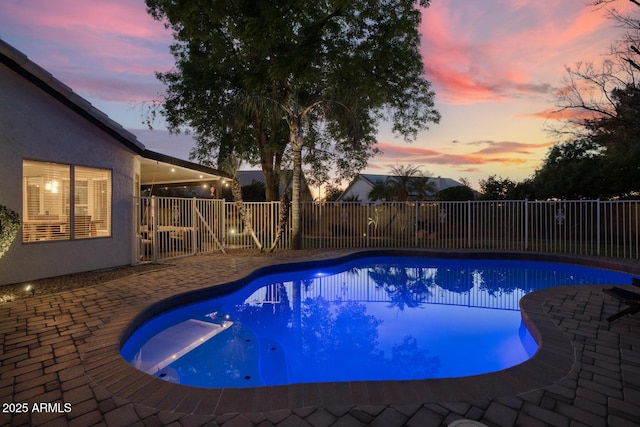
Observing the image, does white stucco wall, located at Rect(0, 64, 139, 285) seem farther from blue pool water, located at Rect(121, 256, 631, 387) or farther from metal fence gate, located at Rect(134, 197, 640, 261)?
blue pool water, located at Rect(121, 256, 631, 387)

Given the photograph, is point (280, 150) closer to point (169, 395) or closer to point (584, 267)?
point (584, 267)

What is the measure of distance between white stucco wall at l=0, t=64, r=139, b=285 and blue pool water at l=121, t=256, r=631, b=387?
370 cm

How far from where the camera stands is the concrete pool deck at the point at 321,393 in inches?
97.7

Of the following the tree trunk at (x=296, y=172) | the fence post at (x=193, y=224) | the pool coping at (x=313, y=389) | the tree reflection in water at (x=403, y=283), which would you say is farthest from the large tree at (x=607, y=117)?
the fence post at (x=193, y=224)

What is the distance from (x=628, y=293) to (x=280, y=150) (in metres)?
13.7

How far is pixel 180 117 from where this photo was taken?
1659cm

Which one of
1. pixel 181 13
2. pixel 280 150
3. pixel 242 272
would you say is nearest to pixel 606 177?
pixel 280 150

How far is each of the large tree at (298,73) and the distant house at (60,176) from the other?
A: 5178 mm

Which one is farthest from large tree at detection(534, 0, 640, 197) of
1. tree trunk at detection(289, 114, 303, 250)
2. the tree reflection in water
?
tree trunk at detection(289, 114, 303, 250)

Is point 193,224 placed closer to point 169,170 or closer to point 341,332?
point 169,170

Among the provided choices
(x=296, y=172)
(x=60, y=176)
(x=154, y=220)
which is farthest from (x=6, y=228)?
(x=296, y=172)

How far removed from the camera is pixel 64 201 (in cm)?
817

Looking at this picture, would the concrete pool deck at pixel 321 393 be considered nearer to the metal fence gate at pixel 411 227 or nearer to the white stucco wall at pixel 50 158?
the white stucco wall at pixel 50 158

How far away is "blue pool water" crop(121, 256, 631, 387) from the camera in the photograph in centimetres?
430
